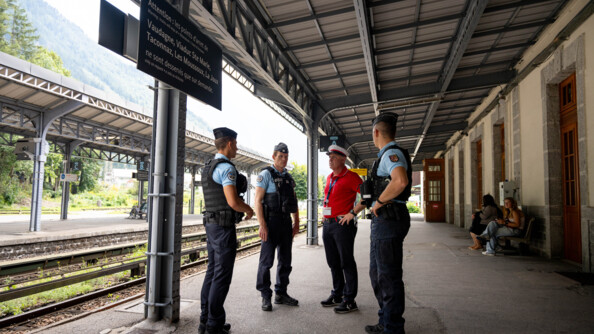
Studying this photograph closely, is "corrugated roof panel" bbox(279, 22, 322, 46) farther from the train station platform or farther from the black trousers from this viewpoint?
the train station platform

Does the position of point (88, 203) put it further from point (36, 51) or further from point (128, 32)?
point (128, 32)

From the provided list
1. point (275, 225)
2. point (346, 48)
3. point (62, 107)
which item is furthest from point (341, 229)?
point (62, 107)

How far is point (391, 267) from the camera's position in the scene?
3.08 m

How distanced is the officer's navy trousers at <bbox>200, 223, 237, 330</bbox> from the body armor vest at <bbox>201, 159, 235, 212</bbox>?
Result: 172 millimetres

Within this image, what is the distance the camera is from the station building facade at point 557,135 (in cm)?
595

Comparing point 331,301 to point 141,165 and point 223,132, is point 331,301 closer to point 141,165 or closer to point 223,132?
point 223,132

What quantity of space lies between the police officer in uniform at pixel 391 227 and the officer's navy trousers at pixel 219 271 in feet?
4.40

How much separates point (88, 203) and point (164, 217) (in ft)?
177

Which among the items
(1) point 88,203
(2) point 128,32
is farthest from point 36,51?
(2) point 128,32

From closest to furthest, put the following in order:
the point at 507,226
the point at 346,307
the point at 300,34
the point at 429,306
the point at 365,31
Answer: the point at 346,307 < the point at 429,306 < the point at 365,31 < the point at 300,34 < the point at 507,226

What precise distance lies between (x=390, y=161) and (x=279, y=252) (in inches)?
80.8

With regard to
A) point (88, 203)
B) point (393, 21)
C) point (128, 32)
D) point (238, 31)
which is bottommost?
point (88, 203)

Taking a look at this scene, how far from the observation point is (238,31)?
619 cm

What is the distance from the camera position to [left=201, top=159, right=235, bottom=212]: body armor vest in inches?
135
